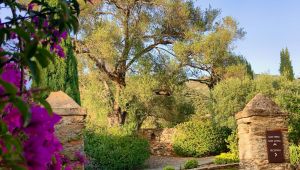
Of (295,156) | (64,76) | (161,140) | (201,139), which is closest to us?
(295,156)

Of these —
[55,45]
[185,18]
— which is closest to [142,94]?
[185,18]

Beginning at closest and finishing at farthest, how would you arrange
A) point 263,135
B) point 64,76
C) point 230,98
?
point 263,135, point 64,76, point 230,98

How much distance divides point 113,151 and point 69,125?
7329mm

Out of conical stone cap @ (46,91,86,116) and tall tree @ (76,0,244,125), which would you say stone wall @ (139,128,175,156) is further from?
conical stone cap @ (46,91,86,116)

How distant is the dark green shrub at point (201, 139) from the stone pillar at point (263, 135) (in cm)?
894

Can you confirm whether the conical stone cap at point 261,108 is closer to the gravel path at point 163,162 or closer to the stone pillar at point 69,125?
the stone pillar at point 69,125

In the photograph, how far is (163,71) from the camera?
20125 mm

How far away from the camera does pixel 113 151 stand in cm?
1385

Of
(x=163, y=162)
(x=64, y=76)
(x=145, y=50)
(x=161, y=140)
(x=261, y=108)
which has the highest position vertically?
(x=145, y=50)

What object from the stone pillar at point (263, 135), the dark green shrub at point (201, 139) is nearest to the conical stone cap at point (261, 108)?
the stone pillar at point (263, 135)

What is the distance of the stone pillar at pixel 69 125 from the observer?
6.60 m

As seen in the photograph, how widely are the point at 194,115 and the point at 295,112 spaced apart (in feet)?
20.7

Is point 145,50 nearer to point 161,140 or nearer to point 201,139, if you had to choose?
point 161,140

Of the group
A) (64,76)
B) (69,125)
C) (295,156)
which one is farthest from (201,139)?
(69,125)
